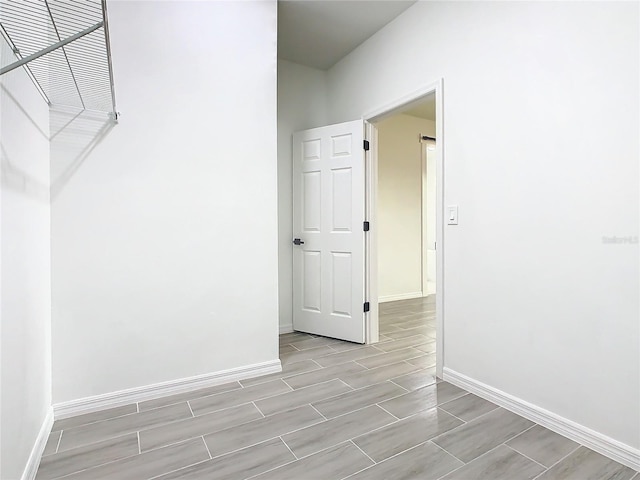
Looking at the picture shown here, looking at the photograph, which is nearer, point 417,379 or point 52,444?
point 52,444

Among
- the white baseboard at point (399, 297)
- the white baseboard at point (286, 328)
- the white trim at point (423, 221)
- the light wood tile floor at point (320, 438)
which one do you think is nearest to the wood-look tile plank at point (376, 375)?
the light wood tile floor at point (320, 438)

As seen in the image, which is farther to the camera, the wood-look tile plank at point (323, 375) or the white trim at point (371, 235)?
the white trim at point (371, 235)

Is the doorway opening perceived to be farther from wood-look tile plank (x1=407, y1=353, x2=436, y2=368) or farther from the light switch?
the light switch

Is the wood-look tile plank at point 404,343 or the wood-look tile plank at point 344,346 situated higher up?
the wood-look tile plank at point 404,343

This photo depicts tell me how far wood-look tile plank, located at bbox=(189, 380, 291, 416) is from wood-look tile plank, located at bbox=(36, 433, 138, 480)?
0.36 meters

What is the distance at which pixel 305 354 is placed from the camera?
2.77m

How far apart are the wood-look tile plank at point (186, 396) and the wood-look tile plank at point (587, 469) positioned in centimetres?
166

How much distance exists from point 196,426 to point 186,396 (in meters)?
0.38

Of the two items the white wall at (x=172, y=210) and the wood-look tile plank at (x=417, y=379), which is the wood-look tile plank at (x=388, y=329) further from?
the white wall at (x=172, y=210)

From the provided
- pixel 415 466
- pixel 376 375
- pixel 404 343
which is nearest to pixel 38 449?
pixel 415 466

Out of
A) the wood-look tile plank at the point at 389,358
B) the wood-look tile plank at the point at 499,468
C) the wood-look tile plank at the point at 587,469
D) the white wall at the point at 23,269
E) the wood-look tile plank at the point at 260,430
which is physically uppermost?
the white wall at the point at 23,269

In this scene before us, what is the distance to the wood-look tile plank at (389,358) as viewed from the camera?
2.56 metres

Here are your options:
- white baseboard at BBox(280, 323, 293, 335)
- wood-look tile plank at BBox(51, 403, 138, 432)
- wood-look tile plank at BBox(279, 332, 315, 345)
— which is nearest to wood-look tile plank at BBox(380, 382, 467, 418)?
wood-look tile plank at BBox(279, 332, 315, 345)

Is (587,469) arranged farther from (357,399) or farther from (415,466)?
(357,399)
